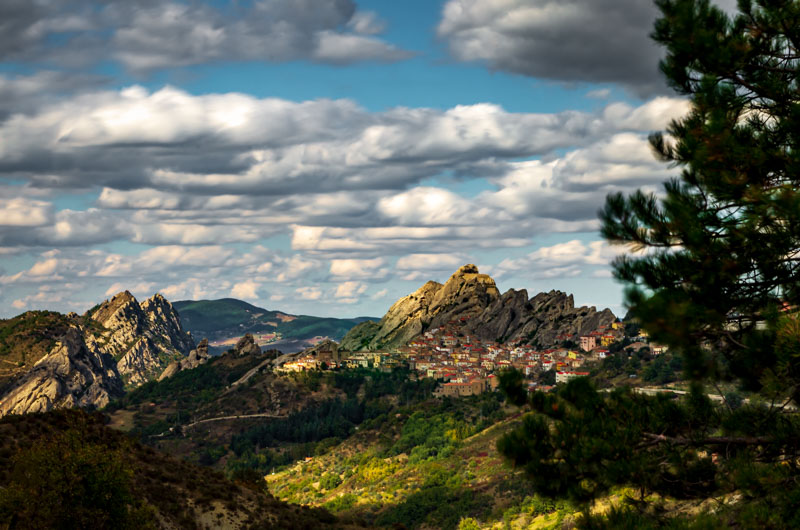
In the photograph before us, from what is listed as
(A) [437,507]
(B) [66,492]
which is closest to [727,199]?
(B) [66,492]

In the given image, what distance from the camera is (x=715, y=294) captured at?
1714 cm

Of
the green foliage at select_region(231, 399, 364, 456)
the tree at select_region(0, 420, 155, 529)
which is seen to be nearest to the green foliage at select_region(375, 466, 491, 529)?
the tree at select_region(0, 420, 155, 529)

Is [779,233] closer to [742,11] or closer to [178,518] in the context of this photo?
[742,11]

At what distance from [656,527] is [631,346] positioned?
591 ft

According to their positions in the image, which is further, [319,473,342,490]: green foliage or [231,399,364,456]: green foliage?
[231,399,364,456]: green foliage

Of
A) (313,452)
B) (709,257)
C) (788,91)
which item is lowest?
(313,452)

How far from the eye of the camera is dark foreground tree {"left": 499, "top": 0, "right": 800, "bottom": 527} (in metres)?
16.3

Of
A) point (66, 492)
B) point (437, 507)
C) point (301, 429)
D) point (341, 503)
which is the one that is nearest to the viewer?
point (66, 492)

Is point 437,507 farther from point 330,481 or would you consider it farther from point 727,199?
point 727,199

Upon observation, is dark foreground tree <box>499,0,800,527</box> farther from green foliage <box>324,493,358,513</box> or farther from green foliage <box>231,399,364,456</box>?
green foliage <box>231,399,364,456</box>

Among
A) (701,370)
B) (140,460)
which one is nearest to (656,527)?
(701,370)

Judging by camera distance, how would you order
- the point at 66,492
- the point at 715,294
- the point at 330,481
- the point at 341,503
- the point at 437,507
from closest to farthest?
the point at 715,294 → the point at 66,492 → the point at 437,507 → the point at 341,503 → the point at 330,481

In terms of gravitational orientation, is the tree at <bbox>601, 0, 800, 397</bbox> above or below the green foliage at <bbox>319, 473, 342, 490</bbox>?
above

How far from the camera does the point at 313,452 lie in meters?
163
